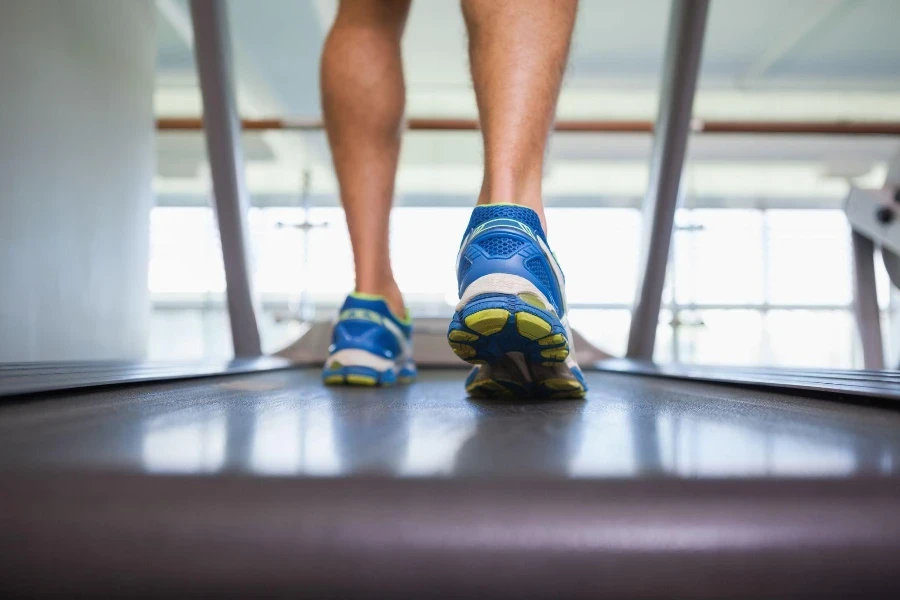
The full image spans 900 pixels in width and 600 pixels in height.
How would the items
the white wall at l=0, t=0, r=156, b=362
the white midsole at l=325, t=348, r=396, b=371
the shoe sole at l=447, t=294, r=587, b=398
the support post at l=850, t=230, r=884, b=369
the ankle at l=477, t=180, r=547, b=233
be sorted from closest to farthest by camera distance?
the shoe sole at l=447, t=294, r=587, b=398 → the ankle at l=477, t=180, r=547, b=233 → the white midsole at l=325, t=348, r=396, b=371 → the white wall at l=0, t=0, r=156, b=362 → the support post at l=850, t=230, r=884, b=369

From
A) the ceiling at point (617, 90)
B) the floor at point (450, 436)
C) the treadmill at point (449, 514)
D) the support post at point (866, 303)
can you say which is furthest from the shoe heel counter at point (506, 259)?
the ceiling at point (617, 90)

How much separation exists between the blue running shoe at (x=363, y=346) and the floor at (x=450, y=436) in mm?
236

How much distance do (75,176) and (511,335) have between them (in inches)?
63.3

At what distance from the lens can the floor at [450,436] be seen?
1.05ft

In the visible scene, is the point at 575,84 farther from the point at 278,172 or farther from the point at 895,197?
the point at 895,197

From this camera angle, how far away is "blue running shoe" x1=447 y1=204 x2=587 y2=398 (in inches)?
24.5

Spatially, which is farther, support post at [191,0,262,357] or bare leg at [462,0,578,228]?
support post at [191,0,262,357]

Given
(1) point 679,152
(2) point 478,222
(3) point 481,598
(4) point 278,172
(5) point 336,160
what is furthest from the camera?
(4) point 278,172

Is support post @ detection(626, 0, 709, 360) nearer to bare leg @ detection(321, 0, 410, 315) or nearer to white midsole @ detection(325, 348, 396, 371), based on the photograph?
bare leg @ detection(321, 0, 410, 315)

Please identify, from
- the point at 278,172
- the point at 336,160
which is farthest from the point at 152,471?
the point at 278,172

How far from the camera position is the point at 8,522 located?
0.27 meters

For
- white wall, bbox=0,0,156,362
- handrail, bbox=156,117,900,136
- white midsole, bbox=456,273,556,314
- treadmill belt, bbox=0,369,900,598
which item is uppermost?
handrail, bbox=156,117,900,136

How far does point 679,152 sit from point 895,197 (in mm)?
636

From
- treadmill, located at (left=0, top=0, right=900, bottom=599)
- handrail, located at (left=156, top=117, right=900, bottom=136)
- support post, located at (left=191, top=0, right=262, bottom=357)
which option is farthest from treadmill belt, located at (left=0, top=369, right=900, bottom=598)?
handrail, located at (left=156, top=117, right=900, bottom=136)
